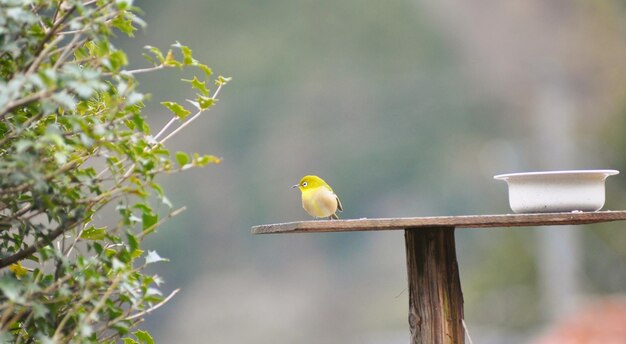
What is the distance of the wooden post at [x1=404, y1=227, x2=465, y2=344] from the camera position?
3.08 m

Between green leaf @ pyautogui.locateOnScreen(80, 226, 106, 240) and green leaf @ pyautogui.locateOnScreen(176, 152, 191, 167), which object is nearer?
green leaf @ pyautogui.locateOnScreen(176, 152, 191, 167)

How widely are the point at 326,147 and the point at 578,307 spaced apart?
9.41 metres

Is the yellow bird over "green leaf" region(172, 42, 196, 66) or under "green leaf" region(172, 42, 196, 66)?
under

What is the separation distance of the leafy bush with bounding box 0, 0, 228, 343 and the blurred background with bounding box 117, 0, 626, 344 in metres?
12.4

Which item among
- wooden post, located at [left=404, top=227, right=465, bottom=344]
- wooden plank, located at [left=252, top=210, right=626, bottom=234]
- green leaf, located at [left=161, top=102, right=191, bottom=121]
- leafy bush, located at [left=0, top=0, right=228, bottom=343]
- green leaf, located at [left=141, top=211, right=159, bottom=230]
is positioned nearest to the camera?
leafy bush, located at [left=0, top=0, right=228, bottom=343]

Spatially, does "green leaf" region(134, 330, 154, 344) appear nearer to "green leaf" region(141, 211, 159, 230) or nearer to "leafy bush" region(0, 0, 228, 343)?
"leafy bush" region(0, 0, 228, 343)

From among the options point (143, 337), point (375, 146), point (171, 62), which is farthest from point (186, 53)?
point (375, 146)

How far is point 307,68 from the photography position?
2394cm

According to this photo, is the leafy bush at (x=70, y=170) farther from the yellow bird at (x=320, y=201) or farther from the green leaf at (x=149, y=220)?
the yellow bird at (x=320, y=201)

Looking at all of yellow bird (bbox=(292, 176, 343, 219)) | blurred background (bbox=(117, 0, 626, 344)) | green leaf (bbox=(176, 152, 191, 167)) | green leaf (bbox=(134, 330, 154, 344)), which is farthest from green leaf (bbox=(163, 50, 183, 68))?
blurred background (bbox=(117, 0, 626, 344))

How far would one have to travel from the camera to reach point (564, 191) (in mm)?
2832

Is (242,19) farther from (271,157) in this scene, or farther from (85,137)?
(85,137)

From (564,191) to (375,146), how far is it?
1922cm

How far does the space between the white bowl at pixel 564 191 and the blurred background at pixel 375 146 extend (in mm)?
11522
